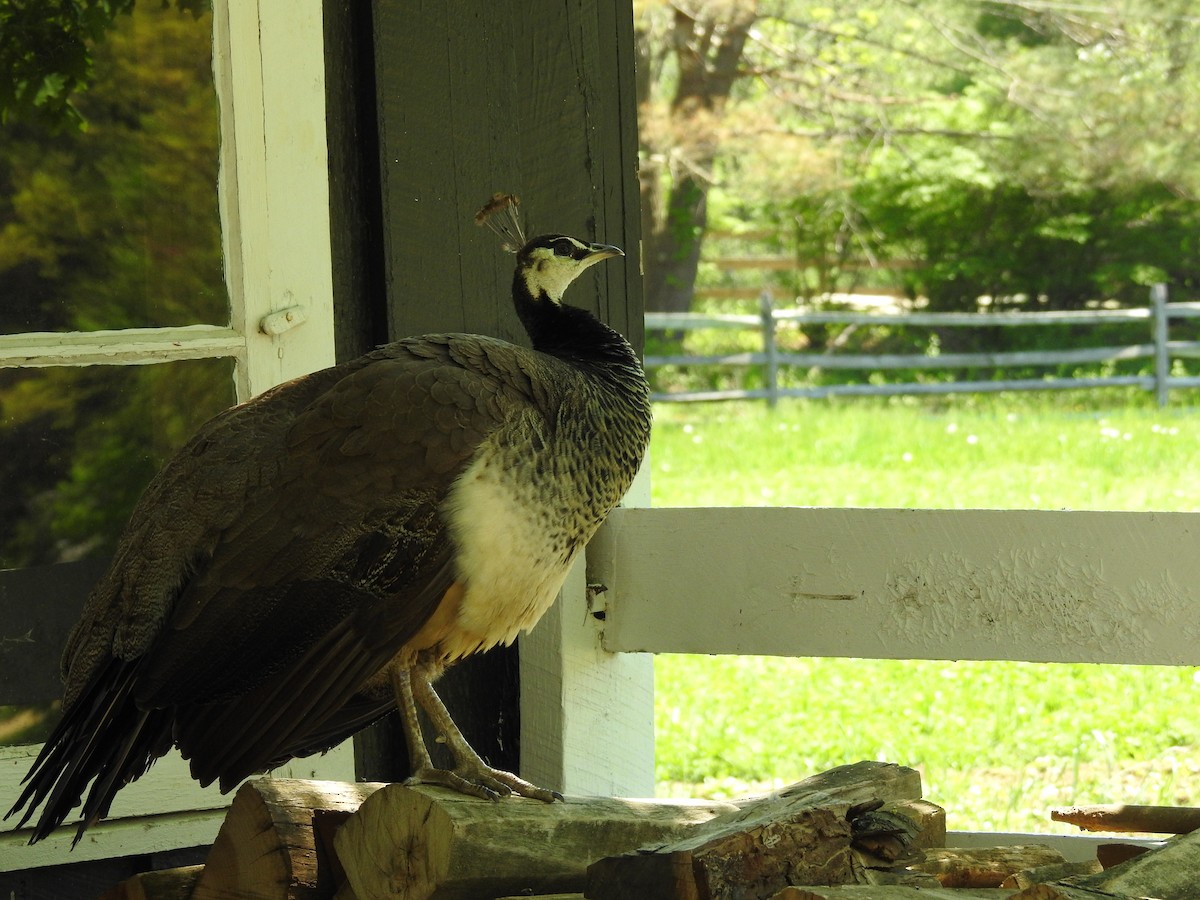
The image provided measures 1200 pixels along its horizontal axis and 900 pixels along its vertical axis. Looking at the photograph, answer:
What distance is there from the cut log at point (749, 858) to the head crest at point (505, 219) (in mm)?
1217

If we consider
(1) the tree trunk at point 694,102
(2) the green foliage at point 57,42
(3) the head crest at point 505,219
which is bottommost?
(3) the head crest at point 505,219

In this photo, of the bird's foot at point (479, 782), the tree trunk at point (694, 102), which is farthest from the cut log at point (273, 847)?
the tree trunk at point (694, 102)

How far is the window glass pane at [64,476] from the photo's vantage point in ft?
8.72

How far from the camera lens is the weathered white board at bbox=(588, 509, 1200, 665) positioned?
7.66 ft

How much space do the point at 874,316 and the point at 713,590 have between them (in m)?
13.8

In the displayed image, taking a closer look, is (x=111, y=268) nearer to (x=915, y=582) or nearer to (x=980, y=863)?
(x=915, y=582)

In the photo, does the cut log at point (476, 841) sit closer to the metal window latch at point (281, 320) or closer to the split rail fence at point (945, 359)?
the metal window latch at point (281, 320)

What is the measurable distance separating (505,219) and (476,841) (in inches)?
49.3

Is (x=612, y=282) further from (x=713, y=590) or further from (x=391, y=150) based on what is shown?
(x=713, y=590)

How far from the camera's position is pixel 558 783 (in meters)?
2.76

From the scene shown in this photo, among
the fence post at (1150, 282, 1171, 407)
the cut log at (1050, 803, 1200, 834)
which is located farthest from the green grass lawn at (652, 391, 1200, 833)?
the fence post at (1150, 282, 1171, 407)

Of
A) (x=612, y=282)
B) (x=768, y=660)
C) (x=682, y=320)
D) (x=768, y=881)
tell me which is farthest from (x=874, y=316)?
(x=768, y=881)

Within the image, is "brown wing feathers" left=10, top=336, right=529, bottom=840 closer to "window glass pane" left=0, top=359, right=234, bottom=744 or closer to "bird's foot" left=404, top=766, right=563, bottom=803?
"bird's foot" left=404, top=766, right=563, bottom=803

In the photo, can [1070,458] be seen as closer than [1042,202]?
Yes
